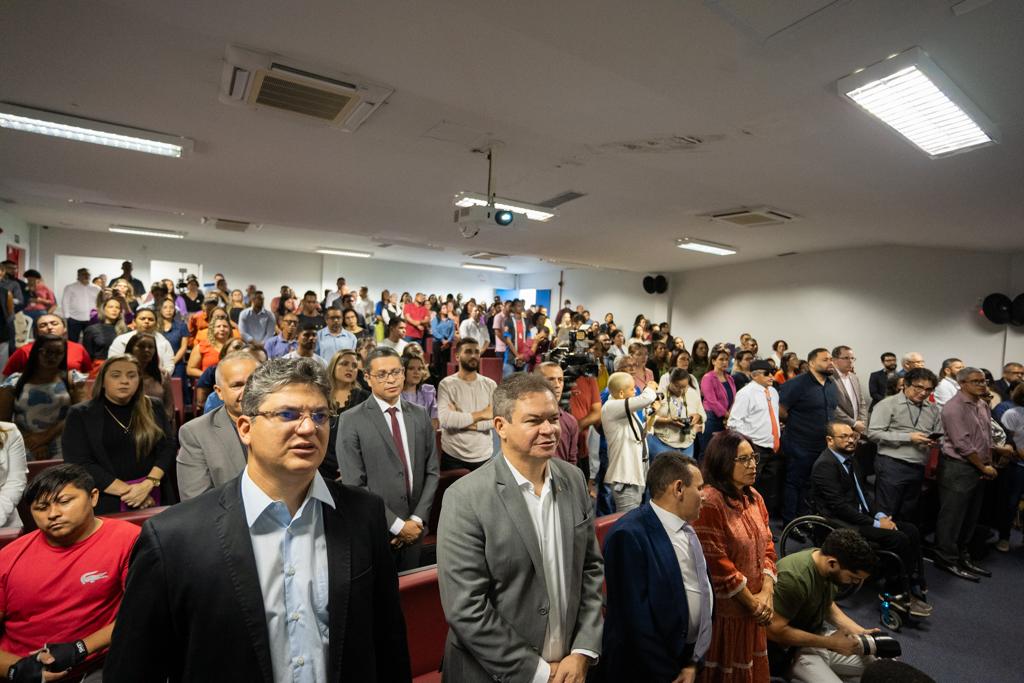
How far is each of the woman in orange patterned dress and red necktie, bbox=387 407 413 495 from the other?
4.67 feet

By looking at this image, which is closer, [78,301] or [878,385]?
[878,385]

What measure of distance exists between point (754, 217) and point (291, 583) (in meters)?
6.46

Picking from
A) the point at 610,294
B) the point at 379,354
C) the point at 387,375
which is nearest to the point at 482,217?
the point at 379,354

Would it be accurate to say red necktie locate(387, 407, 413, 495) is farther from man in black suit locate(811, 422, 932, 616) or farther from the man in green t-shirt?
man in black suit locate(811, 422, 932, 616)

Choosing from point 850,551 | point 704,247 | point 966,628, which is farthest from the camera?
point 704,247

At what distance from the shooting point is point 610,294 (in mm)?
14859

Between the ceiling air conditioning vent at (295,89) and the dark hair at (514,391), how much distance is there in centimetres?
233

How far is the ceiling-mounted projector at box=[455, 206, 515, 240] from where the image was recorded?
4.44m

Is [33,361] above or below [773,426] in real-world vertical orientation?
above

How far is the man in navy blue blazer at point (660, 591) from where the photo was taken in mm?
Answer: 1758

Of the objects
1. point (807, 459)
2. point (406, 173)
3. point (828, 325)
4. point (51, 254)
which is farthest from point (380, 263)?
point (807, 459)

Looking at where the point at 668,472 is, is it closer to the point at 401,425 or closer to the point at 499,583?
the point at 499,583

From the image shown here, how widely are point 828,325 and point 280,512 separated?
34.6 ft

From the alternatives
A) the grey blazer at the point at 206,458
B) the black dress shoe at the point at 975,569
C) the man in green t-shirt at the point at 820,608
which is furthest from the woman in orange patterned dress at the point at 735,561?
the black dress shoe at the point at 975,569
